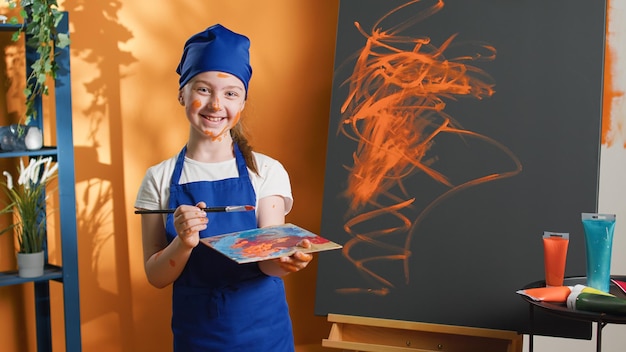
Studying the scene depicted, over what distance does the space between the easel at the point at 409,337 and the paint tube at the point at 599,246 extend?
451 mm

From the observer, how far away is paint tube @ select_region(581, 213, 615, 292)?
2.13m

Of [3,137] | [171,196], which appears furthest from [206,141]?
[3,137]

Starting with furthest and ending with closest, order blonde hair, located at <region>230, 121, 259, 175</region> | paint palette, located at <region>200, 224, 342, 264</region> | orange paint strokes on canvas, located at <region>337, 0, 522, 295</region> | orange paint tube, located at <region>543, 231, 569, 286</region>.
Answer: orange paint strokes on canvas, located at <region>337, 0, 522, 295</region>, orange paint tube, located at <region>543, 231, 569, 286</region>, blonde hair, located at <region>230, 121, 259, 175</region>, paint palette, located at <region>200, 224, 342, 264</region>

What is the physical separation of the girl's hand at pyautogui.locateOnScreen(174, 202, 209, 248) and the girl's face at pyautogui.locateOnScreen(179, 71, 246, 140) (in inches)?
9.3

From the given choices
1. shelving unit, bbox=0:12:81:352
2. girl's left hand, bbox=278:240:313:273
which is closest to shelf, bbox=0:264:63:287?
shelving unit, bbox=0:12:81:352

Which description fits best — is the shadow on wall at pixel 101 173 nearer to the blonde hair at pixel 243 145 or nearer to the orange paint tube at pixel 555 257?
the blonde hair at pixel 243 145

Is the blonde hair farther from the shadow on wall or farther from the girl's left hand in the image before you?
the shadow on wall

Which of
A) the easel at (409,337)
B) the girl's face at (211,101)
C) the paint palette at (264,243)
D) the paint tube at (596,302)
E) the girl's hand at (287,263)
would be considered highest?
the girl's face at (211,101)

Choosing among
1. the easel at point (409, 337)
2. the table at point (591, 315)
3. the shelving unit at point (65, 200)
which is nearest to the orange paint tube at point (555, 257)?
the table at point (591, 315)

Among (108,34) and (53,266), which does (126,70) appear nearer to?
(108,34)

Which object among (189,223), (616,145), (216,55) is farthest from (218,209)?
(616,145)

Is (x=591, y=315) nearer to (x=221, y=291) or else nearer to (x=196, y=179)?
(x=221, y=291)

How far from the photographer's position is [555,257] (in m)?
2.25

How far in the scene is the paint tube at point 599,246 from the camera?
2133 millimetres
